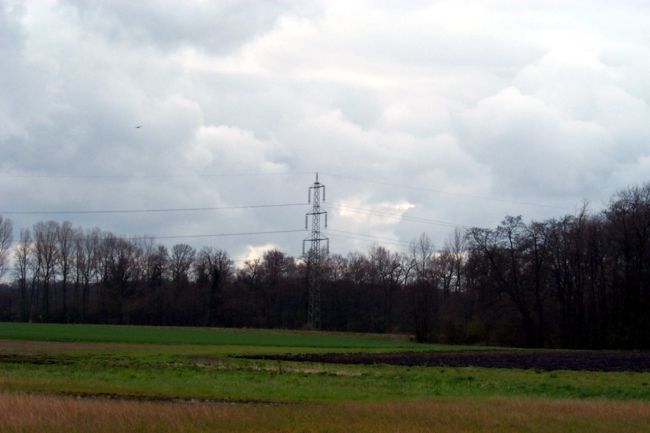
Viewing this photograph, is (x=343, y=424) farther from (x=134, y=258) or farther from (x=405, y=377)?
(x=134, y=258)

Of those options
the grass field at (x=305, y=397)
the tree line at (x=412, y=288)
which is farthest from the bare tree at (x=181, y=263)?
the grass field at (x=305, y=397)

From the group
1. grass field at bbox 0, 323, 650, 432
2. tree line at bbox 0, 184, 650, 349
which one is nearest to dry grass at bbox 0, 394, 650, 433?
grass field at bbox 0, 323, 650, 432

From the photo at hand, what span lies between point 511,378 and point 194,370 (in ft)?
46.7

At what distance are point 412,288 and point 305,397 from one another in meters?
89.3

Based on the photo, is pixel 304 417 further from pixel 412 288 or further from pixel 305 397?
pixel 412 288

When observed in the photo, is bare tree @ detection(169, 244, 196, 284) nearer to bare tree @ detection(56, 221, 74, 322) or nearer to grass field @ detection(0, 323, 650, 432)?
bare tree @ detection(56, 221, 74, 322)

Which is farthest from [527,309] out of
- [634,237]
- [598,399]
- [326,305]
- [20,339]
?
[598,399]

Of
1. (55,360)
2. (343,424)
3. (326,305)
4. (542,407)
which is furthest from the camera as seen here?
(326,305)

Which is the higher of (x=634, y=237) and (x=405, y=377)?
(x=634, y=237)

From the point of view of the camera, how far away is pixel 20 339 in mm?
70125

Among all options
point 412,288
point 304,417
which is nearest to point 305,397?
point 304,417

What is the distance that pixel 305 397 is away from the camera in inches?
948

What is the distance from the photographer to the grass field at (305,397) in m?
17.1

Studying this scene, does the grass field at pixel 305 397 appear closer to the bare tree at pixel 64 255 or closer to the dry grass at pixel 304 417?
the dry grass at pixel 304 417
